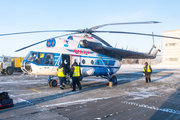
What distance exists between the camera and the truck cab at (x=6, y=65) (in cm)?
2162

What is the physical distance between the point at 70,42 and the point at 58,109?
5.97 m

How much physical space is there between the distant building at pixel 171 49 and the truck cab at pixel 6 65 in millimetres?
52105

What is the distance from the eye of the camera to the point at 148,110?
493 cm

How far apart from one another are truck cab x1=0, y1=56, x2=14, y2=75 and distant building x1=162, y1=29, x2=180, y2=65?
5210 cm

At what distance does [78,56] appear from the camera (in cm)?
1027

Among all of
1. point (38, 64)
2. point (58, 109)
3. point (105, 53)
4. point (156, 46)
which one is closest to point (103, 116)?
point (58, 109)

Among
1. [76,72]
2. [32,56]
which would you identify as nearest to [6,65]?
[32,56]

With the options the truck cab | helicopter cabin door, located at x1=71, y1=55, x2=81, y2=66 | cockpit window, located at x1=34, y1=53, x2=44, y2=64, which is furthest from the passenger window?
the truck cab

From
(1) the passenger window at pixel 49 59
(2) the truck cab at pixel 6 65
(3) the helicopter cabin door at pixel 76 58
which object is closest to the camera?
(1) the passenger window at pixel 49 59

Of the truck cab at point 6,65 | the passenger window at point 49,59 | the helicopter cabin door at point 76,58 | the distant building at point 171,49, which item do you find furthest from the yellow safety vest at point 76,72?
the distant building at point 171,49

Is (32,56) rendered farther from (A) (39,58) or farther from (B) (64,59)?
(B) (64,59)

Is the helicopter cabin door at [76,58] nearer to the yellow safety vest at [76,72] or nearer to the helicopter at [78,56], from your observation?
the helicopter at [78,56]

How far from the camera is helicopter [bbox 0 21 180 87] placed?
8992mm

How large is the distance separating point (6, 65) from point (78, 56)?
1661 cm
